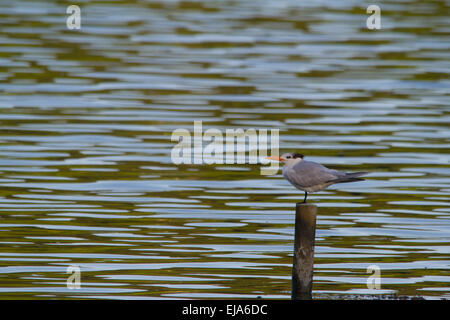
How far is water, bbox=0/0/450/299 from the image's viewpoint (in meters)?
14.9

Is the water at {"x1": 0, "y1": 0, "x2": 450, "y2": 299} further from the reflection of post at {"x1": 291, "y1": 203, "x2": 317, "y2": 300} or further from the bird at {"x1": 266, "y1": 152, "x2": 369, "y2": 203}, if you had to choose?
the bird at {"x1": 266, "y1": 152, "x2": 369, "y2": 203}

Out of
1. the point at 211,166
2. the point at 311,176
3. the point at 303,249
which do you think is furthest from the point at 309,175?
the point at 211,166

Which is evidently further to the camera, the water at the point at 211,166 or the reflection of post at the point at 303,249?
the water at the point at 211,166

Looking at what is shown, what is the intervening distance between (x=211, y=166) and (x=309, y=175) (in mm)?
10389

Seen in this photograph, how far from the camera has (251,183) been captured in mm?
20891

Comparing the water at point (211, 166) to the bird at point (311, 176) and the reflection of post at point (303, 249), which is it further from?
the bird at point (311, 176)

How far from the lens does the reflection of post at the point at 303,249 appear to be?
445 inches

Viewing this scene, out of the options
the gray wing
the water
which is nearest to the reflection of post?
the gray wing

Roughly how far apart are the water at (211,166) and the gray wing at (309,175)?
1575 millimetres

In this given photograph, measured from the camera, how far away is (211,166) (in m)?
22.2

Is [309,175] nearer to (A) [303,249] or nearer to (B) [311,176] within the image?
(B) [311,176]

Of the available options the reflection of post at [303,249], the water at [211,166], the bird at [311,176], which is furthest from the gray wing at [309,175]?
the water at [211,166]

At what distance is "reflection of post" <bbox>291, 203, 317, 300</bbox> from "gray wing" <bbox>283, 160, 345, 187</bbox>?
55cm

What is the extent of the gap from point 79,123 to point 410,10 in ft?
93.1
